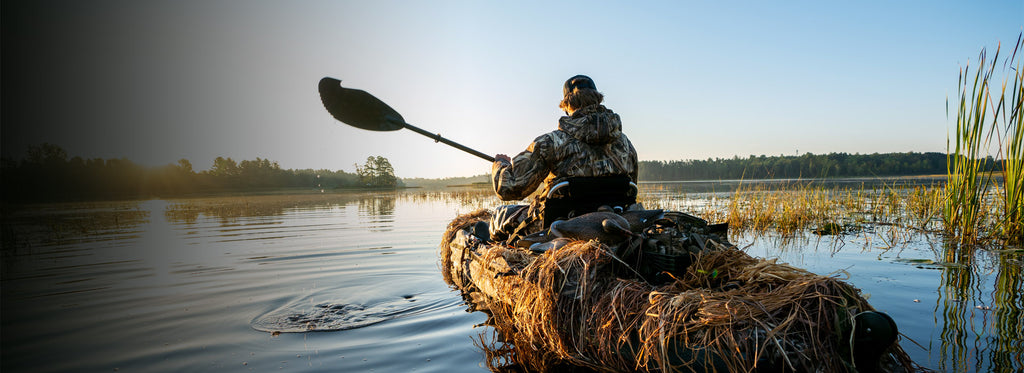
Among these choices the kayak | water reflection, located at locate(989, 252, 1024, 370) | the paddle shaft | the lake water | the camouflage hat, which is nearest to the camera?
the kayak

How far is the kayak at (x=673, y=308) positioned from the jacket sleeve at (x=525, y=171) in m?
0.64

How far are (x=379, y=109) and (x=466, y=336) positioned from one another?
3.66 metres

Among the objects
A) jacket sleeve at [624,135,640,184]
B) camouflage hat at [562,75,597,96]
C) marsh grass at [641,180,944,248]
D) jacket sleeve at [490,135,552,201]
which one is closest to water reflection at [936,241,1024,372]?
marsh grass at [641,180,944,248]

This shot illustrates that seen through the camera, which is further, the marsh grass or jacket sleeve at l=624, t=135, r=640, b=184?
the marsh grass

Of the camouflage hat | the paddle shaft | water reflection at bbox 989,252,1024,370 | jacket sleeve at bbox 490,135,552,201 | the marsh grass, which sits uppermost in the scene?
the camouflage hat

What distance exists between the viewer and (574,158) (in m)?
4.52

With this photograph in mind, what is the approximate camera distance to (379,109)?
6.84 metres

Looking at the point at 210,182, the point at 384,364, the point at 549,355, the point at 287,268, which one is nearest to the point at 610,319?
the point at 549,355

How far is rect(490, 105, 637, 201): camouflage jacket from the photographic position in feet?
14.7

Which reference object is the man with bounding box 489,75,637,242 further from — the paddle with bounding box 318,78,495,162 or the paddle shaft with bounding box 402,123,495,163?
the paddle with bounding box 318,78,495,162

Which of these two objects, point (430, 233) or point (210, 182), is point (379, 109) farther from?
point (210, 182)

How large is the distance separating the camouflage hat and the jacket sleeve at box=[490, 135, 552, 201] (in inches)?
24.2

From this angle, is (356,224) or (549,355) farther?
(356,224)

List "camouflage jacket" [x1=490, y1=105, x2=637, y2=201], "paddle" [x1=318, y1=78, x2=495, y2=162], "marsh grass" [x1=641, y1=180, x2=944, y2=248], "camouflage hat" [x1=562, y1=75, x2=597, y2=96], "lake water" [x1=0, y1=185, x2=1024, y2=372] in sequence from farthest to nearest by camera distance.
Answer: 1. "marsh grass" [x1=641, y1=180, x2=944, y2=248]
2. "paddle" [x1=318, y1=78, x2=495, y2=162]
3. "camouflage hat" [x1=562, y1=75, x2=597, y2=96]
4. "camouflage jacket" [x1=490, y1=105, x2=637, y2=201]
5. "lake water" [x1=0, y1=185, x2=1024, y2=372]
